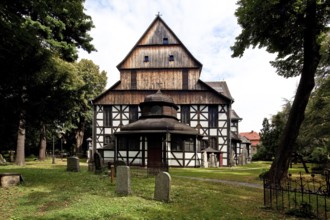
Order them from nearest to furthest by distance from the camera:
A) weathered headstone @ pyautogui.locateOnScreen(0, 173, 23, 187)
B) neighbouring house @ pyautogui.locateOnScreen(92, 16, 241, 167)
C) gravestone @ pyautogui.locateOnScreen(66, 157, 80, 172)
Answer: weathered headstone @ pyautogui.locateOnScreen(0, 173, 23, 187), gravestone @ pyautogui.locateOnScreen(66, 157, 80, 172), neighbouring house @ pyautogui.locateOnScreen(92, 16, 241, 167)

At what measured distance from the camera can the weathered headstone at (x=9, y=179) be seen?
13.3 m

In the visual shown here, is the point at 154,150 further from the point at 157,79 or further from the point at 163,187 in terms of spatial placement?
the point at 163,187

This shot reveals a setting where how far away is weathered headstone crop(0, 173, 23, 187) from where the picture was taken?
1327cm

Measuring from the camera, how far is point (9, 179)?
13547 millimetres

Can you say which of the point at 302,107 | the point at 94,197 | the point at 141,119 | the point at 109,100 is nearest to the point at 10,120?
the point at 94,197

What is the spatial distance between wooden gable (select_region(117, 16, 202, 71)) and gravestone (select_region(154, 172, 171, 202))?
89.0ft

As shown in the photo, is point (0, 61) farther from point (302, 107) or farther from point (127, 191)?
point (302, 107)

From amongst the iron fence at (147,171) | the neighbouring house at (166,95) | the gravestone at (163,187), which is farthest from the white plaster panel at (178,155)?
the gravestone at (163,187)

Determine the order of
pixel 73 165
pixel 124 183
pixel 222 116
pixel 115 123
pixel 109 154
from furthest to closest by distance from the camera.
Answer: pixel 115 123 → pixel 222 116 → pixel 109 154 → pixel 73 165 → pixel 124 183

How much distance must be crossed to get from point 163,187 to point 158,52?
93.9 feet

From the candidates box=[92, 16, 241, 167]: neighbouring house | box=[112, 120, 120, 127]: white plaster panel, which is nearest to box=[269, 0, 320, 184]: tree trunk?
box=[92, 16, 241, 167]: neighbouring house

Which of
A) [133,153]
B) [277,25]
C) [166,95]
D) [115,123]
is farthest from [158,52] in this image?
[277,25]

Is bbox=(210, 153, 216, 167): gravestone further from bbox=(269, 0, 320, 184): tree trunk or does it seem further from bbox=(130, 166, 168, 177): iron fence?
bbox=(269, 0, 320, 184): tree trunk

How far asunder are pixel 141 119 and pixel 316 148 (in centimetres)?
1867
